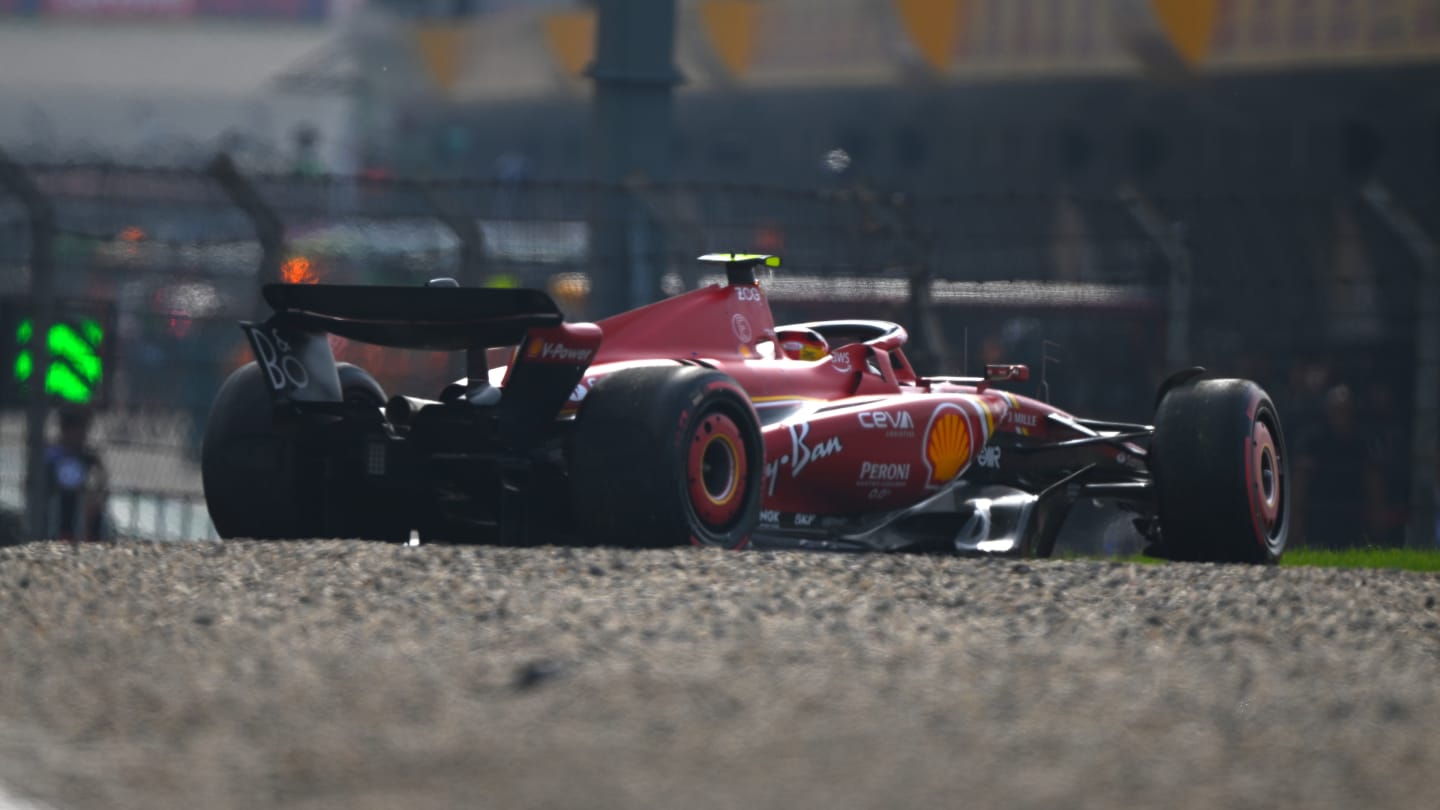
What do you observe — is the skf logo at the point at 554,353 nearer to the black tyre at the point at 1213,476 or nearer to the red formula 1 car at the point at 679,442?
the red formula 1 car at the point at 679,442

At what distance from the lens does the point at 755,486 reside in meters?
6.95

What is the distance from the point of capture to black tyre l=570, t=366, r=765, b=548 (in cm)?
639

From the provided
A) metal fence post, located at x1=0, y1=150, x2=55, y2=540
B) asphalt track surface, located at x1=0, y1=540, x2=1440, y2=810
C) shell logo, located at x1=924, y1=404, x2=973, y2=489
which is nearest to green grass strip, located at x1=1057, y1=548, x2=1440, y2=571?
shell logo, located at x1=924, y1=404, x2=973, y2=489

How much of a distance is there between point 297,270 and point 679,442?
4868mm

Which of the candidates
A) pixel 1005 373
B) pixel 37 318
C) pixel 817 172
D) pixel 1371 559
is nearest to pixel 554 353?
pixel 1005 373

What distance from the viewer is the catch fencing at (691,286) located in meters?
10.5

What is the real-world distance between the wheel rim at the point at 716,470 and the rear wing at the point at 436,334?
0.42 meters

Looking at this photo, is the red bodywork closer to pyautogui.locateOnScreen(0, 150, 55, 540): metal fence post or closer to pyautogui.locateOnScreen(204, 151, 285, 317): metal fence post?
pyautogui.locateOnScreen(204, 151, 285, 317): metal fence post

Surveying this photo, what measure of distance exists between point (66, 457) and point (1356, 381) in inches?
255

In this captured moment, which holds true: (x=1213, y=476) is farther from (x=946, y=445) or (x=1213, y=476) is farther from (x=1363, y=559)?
(x=1363, y=559)

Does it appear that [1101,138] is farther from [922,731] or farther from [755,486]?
[922,731]

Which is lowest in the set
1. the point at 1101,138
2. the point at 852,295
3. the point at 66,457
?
the point at 66,457

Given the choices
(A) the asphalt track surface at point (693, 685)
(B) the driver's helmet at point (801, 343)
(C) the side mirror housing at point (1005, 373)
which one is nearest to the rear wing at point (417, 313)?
(A) the asphalt track surface at point (693, 685)

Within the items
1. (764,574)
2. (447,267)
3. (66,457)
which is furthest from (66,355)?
(764,574)
